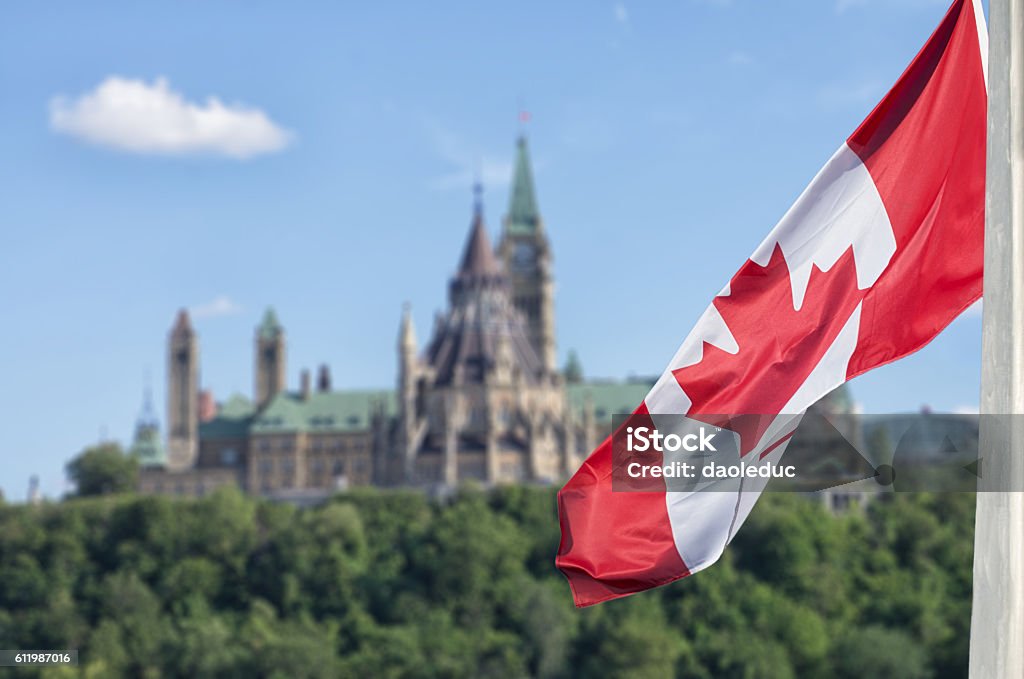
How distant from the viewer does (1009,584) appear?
1016 centimetres

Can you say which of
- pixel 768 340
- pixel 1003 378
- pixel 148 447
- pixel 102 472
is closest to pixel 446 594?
pixel 102 472

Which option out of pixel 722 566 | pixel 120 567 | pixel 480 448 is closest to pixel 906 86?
pixel 722 566

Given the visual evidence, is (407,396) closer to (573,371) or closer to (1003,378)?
(573,371)

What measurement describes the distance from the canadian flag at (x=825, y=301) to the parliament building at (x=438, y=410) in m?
139

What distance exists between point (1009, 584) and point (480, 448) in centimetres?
14530

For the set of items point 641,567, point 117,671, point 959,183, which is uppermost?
Answer: point 959,183

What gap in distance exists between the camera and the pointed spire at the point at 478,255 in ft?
561

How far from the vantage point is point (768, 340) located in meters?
11.9

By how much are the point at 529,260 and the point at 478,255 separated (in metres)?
18.8

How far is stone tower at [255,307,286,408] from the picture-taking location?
188 meters

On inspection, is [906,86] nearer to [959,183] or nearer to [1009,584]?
[959,183]

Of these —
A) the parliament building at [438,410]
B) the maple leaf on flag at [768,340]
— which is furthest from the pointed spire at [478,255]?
the maple leaf on flag at [768,340]

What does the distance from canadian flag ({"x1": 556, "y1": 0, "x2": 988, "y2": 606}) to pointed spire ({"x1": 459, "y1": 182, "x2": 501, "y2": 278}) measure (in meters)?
158

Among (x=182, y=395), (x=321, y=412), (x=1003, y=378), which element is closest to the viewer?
(x=1003, y=378)
